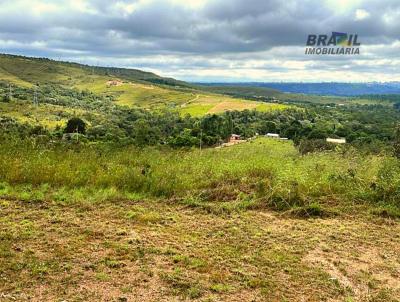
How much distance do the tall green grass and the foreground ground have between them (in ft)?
2.23

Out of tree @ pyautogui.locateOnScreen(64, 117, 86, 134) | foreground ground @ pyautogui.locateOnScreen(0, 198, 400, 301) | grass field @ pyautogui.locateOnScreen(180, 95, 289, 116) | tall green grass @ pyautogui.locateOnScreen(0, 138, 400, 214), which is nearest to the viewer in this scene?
foreground ground @ pyautogui.locateOnScreen(0, 198, 400, 301)

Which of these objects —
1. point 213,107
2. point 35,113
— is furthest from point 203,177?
point 213,107

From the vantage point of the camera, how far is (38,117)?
7638 cm

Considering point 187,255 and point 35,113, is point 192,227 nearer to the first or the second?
point 187,255

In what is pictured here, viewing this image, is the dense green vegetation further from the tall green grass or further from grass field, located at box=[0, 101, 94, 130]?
grass field, located at box=[0, 101, 94, 130]

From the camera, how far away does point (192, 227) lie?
5.56m

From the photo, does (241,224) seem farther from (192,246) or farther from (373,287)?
(373,287)

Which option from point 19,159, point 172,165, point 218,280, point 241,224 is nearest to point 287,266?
point 218,280

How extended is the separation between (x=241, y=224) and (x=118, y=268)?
2140mm

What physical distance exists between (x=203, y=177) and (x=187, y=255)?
10.3ft

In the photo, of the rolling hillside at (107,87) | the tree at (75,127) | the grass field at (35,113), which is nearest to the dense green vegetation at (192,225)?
the tree at (75,127)

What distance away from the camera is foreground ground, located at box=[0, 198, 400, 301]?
3.85 m

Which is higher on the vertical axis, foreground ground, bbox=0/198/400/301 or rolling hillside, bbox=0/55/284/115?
foreground ground, bbox=0/198/400/301

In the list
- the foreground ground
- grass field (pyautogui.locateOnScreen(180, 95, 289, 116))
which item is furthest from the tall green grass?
grass field (pyautogui.locateOnScreen(180, 95, 289, 116))
